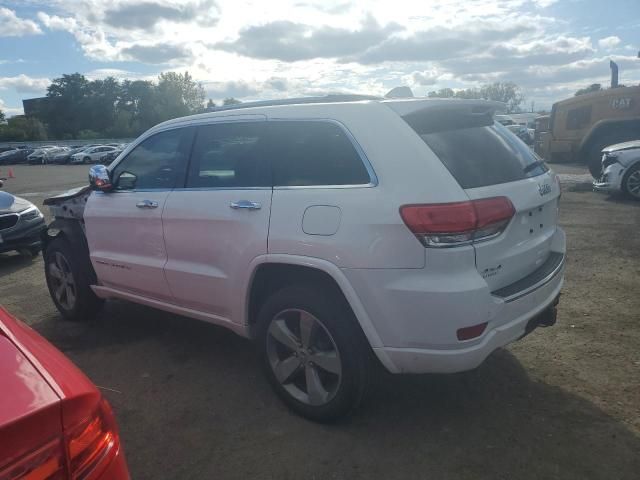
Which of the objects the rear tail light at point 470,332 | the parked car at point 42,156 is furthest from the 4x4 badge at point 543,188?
the parked car at point 42,156

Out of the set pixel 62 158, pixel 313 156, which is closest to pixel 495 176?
pixel 313 156

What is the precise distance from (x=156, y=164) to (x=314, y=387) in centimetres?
214

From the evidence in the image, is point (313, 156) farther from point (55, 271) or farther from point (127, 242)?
point (55, 271)

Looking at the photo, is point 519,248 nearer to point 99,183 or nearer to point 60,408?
point 60,408

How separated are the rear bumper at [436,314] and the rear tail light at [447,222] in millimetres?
91

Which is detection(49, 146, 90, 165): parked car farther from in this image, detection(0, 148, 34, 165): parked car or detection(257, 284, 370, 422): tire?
detection(257, 284, 370, 422): tire

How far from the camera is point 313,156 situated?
10.5 ft

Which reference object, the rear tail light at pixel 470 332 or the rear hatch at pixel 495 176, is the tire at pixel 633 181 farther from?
the rear tail light at pixel 470 332

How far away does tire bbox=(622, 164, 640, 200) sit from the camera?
9992mm

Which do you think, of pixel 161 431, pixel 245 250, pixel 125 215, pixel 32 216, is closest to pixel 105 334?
pixel 125 215

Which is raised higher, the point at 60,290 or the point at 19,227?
the point at 19,227

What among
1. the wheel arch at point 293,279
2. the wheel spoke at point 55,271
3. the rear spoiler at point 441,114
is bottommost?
the wheel spoke at point 55,271

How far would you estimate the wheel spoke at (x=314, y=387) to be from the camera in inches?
124

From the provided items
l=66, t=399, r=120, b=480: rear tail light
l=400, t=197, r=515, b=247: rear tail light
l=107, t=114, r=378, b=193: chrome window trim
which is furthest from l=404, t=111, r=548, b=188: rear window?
l=66, t=399, r=120, b=480: rear tail light
